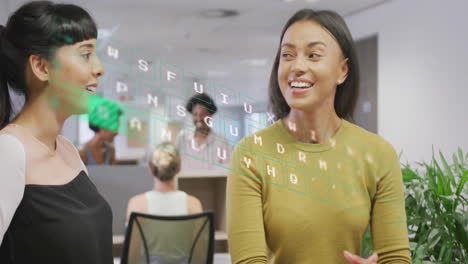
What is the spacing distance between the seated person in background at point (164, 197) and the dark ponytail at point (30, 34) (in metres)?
1.68

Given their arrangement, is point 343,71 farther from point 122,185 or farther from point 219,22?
point 219,22

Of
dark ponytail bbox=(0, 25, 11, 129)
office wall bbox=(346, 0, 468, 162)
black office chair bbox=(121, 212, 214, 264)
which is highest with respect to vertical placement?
office wall bbox=(346, 0, 468, 162)

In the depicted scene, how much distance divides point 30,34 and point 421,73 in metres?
4.62

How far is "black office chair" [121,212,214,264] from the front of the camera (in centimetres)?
212

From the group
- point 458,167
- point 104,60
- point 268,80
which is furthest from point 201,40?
point 104,60

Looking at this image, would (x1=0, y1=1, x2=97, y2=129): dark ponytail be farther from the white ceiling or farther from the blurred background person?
the white ceiling

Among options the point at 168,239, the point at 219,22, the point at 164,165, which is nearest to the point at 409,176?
the point at 168,239

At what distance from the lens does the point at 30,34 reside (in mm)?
671

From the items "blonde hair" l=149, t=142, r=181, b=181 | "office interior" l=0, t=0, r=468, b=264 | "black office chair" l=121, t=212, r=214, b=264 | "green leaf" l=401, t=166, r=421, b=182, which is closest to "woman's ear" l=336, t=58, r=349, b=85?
"office interior" l=0, t=0, r=468, b=264

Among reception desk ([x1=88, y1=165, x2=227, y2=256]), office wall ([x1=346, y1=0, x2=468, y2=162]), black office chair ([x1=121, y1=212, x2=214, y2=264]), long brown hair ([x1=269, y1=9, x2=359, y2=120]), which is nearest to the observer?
long brown hair ([x1=269, y1=9, x2=359, y2=120])

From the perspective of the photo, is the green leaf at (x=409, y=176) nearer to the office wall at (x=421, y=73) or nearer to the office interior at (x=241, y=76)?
the office interior at (x=241, y=76)

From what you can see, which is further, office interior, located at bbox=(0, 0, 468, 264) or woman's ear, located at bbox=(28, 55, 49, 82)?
woman's ear, located at bbox=(28, 55, 49, 82)

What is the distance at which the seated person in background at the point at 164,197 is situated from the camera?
2.43 metres

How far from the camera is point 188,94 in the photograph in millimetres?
405
